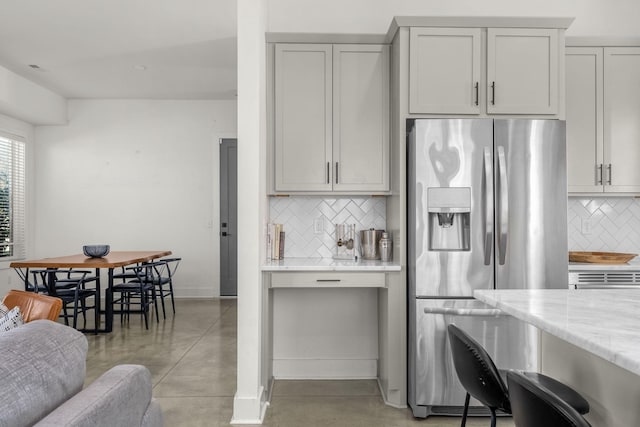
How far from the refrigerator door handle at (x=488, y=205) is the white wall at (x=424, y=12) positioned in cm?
168

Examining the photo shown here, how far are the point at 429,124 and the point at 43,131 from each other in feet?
20.3

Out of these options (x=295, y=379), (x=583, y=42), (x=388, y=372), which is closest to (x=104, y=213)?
(x=295, y=379)

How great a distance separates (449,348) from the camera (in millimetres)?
2758

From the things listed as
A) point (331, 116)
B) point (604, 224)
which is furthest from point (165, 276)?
point (604, 224)

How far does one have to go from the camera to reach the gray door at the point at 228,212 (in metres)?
6.68

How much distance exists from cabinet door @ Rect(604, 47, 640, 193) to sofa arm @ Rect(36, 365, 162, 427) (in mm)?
3467

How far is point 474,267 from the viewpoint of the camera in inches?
109

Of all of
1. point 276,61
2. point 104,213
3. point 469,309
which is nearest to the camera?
point 469,309

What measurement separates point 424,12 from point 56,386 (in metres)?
3.80

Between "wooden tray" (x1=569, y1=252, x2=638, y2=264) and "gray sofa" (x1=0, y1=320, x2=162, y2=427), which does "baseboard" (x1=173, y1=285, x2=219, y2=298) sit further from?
"gray sofa" (x1=0, y1=320, x2=162, y2=427)

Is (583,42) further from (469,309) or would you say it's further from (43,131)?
(43,131)

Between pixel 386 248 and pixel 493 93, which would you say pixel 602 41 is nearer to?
pixel 493 93

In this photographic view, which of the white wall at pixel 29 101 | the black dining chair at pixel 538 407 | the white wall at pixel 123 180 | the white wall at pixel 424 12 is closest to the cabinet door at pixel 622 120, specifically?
the white wall at pixel 424 12

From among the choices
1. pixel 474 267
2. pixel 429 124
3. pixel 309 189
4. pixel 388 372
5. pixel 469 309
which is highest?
pixel 429 124
